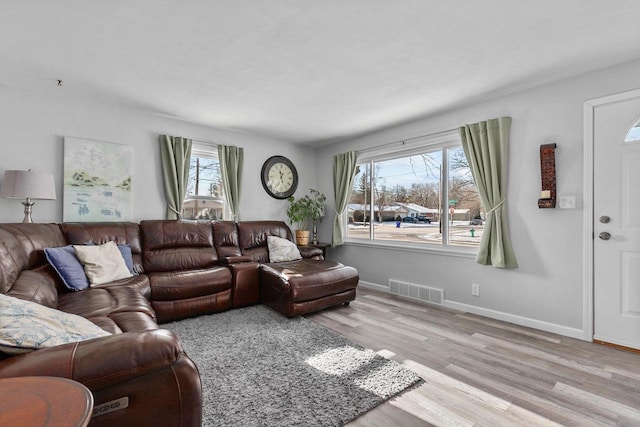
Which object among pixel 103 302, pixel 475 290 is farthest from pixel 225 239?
pixel 475 290

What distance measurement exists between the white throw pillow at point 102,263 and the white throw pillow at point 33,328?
152cm

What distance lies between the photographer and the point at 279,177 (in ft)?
16.7

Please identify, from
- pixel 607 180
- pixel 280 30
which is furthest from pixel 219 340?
pixel 607 180

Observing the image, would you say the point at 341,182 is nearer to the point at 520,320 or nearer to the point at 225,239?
the point at 225,239

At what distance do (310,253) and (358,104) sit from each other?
209cm

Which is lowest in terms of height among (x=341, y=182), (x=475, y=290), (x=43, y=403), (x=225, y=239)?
(x=475, y=290)

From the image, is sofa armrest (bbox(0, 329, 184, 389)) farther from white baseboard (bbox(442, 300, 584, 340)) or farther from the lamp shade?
white baseboard (bbox(442, 300, 584, 340))

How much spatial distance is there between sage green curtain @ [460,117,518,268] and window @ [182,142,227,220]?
3349 mm

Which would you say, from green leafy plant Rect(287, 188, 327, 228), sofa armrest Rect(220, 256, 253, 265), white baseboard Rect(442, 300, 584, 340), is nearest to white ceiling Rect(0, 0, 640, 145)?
sofa armrest Rect(220, 256, 253, 265)

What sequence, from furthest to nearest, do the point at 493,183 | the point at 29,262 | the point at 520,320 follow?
the point at 493,183
the point at 520,320
the point at 29,262

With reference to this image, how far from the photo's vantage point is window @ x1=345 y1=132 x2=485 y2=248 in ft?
12.0

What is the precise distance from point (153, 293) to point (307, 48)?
257 cm

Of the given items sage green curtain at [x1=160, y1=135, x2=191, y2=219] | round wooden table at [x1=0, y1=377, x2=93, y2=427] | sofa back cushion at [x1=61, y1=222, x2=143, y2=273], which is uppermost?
sage green curtain at [x1=160, y1=135, x2=191, y2=219]

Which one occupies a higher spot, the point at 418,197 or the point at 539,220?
the point at 418,197
